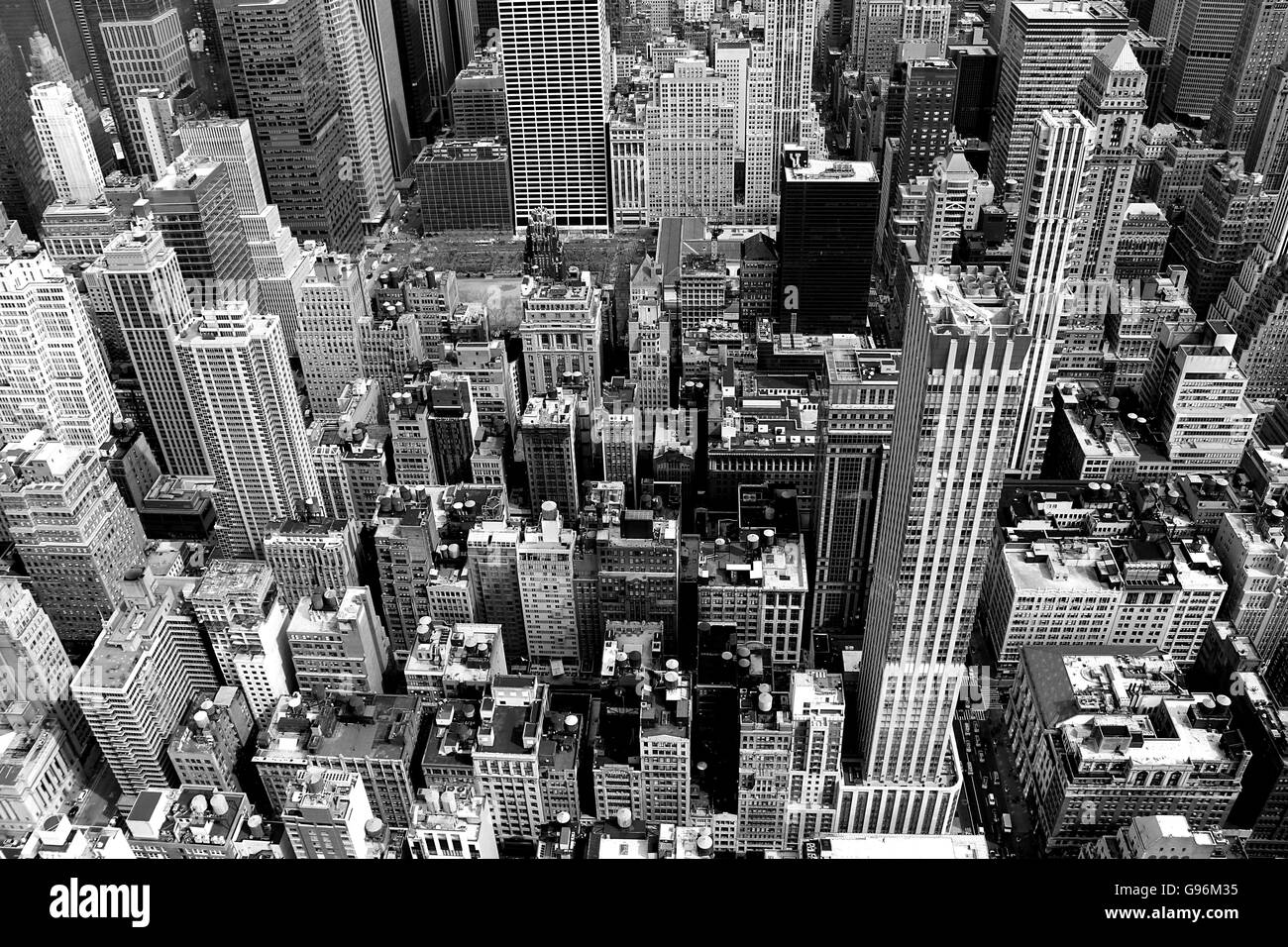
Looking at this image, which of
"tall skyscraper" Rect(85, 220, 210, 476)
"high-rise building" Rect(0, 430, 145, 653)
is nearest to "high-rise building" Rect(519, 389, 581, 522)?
"tall skyscraper" Rect(85, 220, 210, 476)

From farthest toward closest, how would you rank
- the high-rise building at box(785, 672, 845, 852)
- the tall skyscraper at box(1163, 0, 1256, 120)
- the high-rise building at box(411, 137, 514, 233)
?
the tall skyscraper at box(1163, 0, 1256, 120)
the high-rise building at box(411, 137, 514, 233)
the high-rise building at box(785, 672, 845, 852)

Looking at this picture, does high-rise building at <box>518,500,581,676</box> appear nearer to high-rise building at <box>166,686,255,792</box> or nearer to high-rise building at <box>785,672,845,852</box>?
high-rise building at <box>785,672,845,852</box>

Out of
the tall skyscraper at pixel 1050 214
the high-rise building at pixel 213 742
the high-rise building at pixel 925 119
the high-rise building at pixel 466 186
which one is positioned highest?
the tall skyscraper at pixel 1050 214

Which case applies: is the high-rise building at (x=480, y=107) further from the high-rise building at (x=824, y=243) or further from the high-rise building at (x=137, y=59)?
the high-rise building at (x=824, y=243)

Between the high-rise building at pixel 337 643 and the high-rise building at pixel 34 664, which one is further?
the high-rise building at pixel 337 643

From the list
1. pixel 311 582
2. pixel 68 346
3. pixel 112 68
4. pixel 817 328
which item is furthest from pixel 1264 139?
pixel 112 68

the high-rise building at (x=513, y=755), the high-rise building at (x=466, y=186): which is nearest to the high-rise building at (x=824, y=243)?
the high-rise building at (x=466, y=186)
